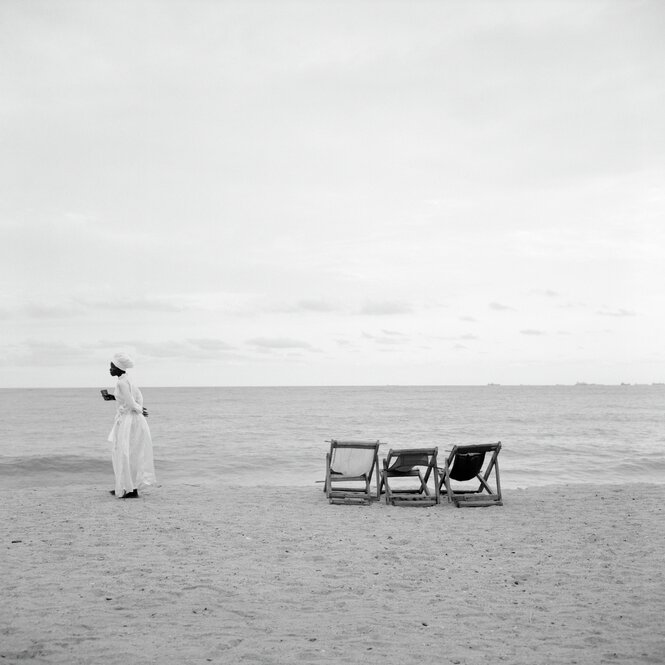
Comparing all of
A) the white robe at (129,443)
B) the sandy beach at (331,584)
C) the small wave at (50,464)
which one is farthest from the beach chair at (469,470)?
the small wave at (50,464)

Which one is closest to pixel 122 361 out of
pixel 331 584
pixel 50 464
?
pixel 331 584

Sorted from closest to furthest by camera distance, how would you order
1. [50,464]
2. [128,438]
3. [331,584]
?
[331,584], [128,438], [50,464]

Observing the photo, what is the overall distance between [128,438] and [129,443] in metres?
0.08

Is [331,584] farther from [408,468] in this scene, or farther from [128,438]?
[128,438]

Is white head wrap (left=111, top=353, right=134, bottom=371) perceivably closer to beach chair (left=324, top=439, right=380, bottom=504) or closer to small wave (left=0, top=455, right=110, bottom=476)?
beach chair (left=324, top=439, right=380, bottom=504)

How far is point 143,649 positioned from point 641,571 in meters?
4.49

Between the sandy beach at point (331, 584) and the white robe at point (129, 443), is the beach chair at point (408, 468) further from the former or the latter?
the white robe at point (129, 443)

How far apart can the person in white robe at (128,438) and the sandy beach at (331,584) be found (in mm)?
612

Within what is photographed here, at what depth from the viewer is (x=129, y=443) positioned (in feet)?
31.1

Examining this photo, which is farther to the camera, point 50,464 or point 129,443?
point 50,464

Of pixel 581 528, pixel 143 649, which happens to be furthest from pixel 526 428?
pixel 143 649

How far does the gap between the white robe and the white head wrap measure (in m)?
0.19

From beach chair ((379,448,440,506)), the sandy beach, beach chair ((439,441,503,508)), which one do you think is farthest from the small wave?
beach chair ((439,441,503,508))

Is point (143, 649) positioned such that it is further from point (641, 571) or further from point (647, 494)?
point (647, 494)
